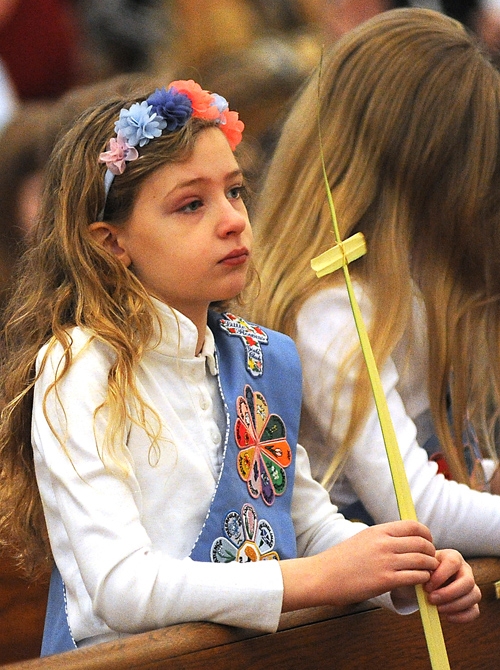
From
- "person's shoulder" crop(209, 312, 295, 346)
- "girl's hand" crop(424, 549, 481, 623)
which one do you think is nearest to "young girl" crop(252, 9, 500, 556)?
"person's shoulder" crop(209, 312, 295, 346)

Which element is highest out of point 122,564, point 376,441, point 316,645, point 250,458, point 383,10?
point 122,564

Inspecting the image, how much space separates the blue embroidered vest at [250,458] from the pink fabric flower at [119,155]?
0.96 ft

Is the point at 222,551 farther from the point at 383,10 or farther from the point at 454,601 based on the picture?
the point at 383,10

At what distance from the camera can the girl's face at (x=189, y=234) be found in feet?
4.88

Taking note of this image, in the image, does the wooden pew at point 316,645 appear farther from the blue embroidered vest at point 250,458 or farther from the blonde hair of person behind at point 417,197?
the blonde hair of person behind at point 417,197

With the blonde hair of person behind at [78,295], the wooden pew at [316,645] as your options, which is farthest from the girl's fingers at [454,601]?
the blonde hair of person behind at [78,295]

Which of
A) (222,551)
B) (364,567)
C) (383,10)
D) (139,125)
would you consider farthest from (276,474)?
(383,10)

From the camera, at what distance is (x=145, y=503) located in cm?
145

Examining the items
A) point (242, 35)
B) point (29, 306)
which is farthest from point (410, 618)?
point (242, 35)

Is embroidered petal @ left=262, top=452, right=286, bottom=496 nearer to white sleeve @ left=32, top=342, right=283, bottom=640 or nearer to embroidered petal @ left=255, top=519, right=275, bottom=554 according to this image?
embroidered petal @ left=255, top=519, right=275, bottom=554

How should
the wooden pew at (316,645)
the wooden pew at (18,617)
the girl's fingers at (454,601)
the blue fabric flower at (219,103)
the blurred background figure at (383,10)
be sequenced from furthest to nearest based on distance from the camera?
the blurred background figure at (383,10), the wooden pew at (18,617), the blue fabric flower at (219,103), the girl's fingers at (454,601), the wooden pew at (316,645)

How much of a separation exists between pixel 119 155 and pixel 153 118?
7 centimetres

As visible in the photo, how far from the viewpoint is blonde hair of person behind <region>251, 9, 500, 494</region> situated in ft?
6.66

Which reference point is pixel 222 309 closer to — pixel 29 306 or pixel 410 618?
pixel 29 306
